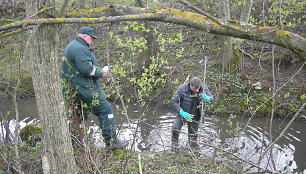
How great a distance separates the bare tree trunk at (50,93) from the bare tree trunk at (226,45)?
25.5 feet

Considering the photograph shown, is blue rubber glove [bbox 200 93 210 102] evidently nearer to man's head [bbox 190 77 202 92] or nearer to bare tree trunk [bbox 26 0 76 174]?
man's head [bbox 190 77 202 92]

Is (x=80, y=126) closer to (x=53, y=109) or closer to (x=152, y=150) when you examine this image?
(x=53, y=109)

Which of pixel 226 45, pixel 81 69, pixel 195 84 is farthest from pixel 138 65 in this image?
pixel 81 69

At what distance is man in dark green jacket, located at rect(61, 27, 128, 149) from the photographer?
4.56 metres

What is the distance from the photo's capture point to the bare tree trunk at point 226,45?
32.2 ft

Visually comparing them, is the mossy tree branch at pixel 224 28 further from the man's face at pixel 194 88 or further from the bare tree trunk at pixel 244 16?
the bare tree trunk at pixel 244 16

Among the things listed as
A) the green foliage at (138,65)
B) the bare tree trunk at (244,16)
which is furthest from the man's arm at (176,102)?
the bare tree trunk at (244,16)

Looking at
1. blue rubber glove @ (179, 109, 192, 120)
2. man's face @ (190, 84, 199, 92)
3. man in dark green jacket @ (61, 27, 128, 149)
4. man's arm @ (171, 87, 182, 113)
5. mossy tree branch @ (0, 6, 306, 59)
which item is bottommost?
blue rubber glove @ (179, 109, 192, 120)

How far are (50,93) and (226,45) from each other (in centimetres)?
822

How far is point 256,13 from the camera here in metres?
13.5

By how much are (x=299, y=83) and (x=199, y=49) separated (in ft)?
14.6

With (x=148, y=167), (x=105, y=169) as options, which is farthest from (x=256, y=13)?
(x=105, y=169)

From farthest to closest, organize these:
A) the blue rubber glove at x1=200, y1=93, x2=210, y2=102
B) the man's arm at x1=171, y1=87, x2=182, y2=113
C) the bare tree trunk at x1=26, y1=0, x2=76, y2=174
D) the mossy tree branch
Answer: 1. the man's arm at x1=171, y1=87, x2=182, y2=113
2. the blue rubber glove at x1=200, y1=93, x2=210, y2=102
3. the mossy tree branch
4. the bare tree trunk at x1=26, y1=0, x2=76, y2=174

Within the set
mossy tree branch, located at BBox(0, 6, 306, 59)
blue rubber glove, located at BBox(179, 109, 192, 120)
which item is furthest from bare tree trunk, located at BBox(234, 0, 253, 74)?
mossy tree branch, located at BBox(0, 6, 306, 59)
